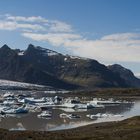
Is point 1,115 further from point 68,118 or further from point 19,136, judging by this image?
point 19,136

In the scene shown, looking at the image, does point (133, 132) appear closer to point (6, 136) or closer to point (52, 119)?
point (6, 136)

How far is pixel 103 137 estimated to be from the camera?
47906 mm

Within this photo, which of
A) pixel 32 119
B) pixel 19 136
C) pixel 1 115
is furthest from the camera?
pixel 1 115

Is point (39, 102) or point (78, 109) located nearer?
point (78, 109)

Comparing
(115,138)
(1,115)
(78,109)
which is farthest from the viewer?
(78,109)

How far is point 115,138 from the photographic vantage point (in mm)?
46844

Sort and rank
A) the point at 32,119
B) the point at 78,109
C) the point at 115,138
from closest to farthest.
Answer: the point at 115,138
the point at 32,119
the point at 78,109

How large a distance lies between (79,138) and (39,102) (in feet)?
344

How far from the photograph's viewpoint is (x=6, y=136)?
50.3 meters

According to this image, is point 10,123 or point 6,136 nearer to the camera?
point 6,136

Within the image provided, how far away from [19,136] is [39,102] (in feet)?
336

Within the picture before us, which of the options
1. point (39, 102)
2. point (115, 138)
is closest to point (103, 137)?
point (115, 138)

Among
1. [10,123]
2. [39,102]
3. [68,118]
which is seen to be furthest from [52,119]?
[39,102]

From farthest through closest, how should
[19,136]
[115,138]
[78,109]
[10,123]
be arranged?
1. [78,109]
2. [10,123]
3. [19,136]
4. [115,138]
